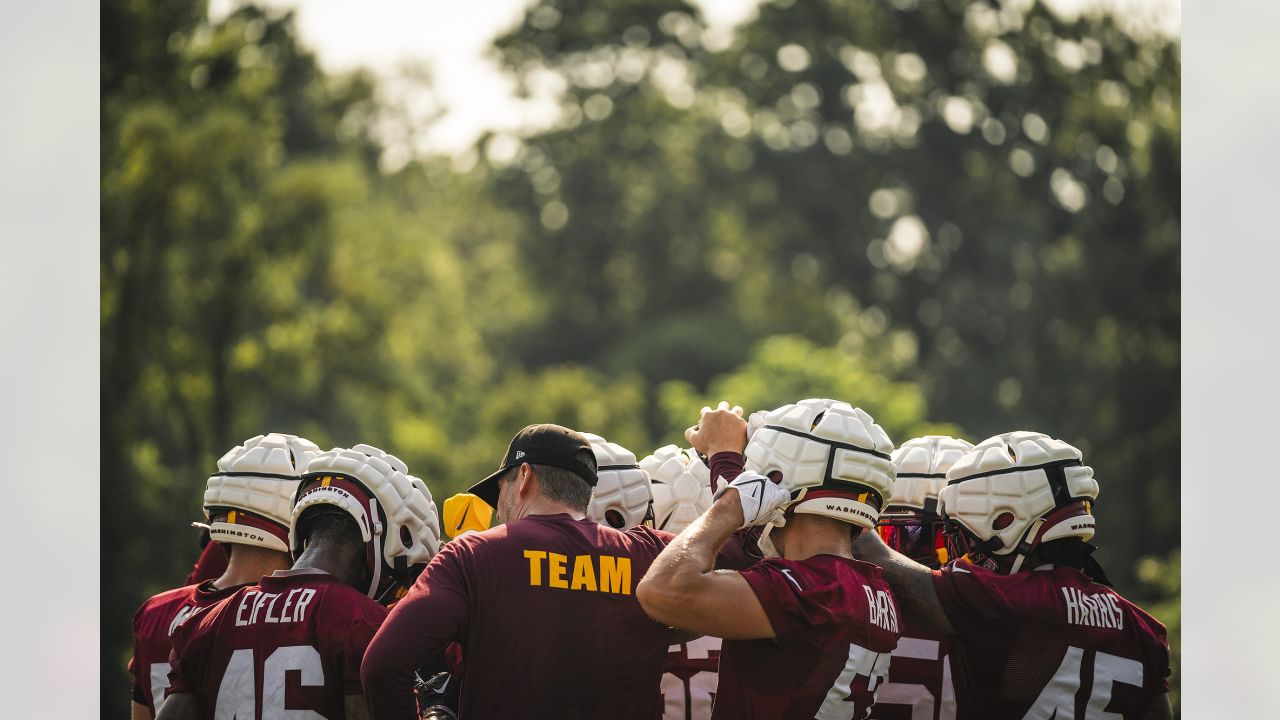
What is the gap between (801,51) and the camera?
49344 mm

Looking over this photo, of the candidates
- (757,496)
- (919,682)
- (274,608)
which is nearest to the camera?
(757,496)

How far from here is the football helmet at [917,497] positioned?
24.1ft

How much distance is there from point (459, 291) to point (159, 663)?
128 ft

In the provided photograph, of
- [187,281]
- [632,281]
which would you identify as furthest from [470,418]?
[187,281]

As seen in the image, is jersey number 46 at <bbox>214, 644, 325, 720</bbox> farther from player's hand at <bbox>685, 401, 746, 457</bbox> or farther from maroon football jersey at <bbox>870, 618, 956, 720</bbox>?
maroon football jersey at <bbox>870, 618, 956, 720</bbox>

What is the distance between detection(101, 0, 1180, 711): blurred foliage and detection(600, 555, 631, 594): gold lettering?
2167cm

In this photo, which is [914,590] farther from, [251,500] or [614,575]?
[251,500]

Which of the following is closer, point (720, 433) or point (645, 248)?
point (720, 433)

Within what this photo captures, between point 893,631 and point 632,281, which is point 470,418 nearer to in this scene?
point 632,281

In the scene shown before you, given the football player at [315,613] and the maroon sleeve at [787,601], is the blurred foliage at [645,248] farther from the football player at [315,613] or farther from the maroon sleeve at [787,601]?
the maroon sleeve at [787,601]

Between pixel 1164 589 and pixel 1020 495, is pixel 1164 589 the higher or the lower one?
the lower one

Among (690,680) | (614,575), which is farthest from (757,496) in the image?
(690,680)

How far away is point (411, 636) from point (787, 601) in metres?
1.37

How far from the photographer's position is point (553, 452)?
236 inches
